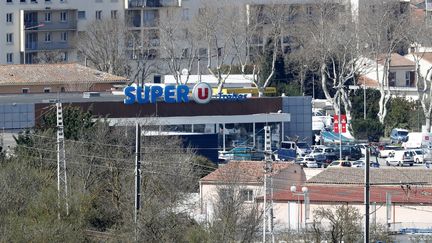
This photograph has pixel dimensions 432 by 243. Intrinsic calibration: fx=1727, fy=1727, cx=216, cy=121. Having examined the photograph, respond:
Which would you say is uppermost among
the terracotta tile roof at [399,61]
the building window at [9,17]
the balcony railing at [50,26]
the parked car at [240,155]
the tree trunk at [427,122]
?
the building window at [9,17]

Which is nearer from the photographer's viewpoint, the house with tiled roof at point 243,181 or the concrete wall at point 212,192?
the concrete wall at point 212,192

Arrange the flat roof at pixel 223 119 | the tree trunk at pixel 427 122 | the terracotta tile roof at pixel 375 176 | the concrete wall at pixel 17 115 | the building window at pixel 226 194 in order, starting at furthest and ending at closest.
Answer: the tree trunk at pixel 427 122 < the flat roof at pixel 223 119 < the concrete wall at pixel 17 115 < the terracotta tile roof at pixel 375 176 < the building window at pixel 226 194

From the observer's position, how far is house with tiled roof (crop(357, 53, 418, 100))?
219 ft

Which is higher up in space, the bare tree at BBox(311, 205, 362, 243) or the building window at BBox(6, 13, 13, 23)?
the building window at BBox(6, 13, 13, 23)

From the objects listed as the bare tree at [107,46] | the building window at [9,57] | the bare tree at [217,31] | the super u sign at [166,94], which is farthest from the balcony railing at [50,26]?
the super u sign at [166,94]

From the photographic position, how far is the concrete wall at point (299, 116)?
56.3 metres

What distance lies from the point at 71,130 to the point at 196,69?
1175 inches

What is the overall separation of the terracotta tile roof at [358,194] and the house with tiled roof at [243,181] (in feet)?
1.79

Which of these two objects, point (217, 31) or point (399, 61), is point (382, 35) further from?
point (399, 61)

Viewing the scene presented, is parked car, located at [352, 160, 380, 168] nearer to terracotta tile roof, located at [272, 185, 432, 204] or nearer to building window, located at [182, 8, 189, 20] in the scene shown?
terracotta tile roof, located at [272, 185, 432, 204]

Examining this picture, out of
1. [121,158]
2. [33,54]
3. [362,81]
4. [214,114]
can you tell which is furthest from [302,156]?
[33,54]

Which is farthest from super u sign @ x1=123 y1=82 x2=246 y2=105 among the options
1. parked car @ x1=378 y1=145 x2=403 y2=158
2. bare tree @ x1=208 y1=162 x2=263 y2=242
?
bare tree @ x1=208 y1=162 x2=263 y2=242

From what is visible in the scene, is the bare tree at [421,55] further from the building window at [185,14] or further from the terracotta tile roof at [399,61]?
the building window at [185,14]

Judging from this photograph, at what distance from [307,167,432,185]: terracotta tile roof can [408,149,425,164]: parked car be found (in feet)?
25.2
